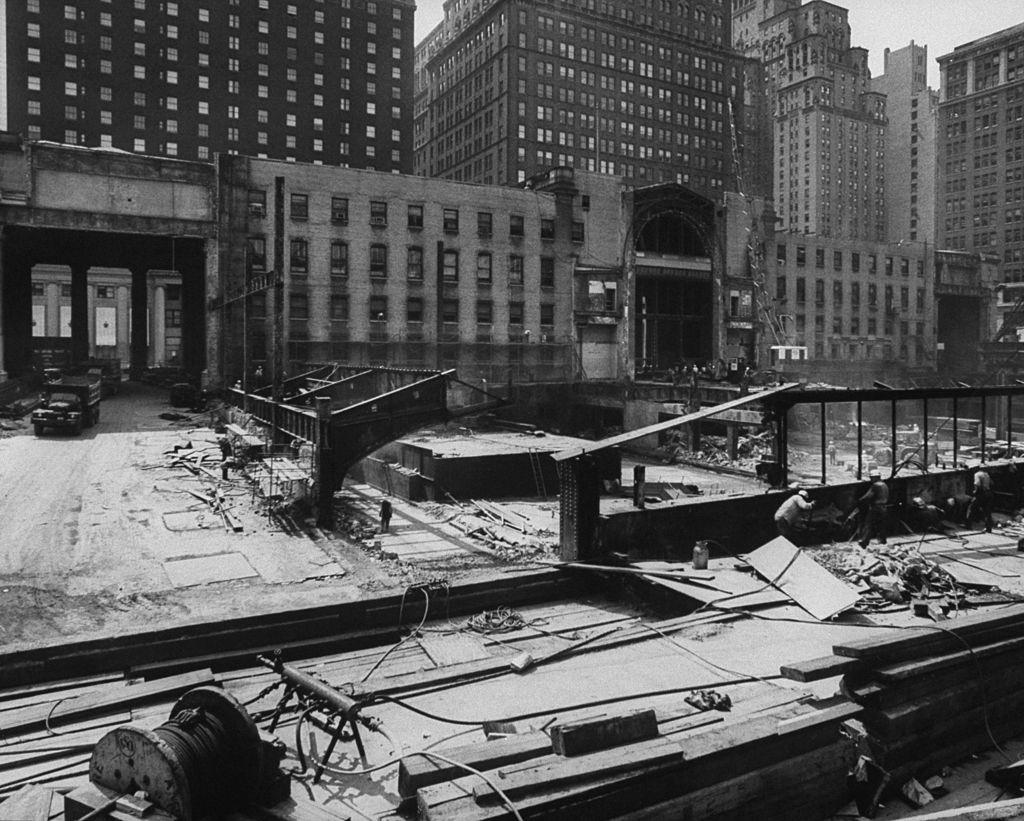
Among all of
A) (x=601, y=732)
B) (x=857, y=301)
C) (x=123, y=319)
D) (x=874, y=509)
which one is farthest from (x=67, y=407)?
(x=857, y=301)

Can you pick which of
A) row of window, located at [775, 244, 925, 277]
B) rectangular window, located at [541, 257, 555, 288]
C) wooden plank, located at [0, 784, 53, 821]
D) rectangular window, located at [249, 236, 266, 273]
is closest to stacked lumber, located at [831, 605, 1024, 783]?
wooden plank, located at [0, 784, 53, 821]

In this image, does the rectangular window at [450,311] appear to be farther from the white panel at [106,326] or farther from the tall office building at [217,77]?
the white panel at [106,326]

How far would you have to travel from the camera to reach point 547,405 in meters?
58.4

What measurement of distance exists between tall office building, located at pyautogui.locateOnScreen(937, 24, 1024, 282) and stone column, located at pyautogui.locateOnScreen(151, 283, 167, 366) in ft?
392

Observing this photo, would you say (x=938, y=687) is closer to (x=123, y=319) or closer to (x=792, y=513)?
(x=792, y=513)

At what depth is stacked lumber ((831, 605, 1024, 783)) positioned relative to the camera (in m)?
8.41

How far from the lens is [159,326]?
105m

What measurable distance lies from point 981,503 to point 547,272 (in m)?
47.2

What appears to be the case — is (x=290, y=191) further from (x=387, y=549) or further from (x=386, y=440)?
(x=387, y=549)

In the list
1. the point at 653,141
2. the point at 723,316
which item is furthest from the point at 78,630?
the point at 653,141

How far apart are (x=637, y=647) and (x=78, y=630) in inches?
385

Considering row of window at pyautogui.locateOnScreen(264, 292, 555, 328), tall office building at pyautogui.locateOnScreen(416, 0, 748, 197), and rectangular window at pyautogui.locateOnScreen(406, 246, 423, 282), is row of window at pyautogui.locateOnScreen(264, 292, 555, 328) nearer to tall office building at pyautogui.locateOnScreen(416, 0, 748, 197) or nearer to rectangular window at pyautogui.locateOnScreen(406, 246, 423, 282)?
rectangular window at pyautogui.locateOnScreen(406, 246, 423, 282)

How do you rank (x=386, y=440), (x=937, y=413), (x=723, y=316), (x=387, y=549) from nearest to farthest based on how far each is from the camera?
(x=387, y=549)
(x=386, y=440)
(x=723, y=316)
(x=937, y=413)

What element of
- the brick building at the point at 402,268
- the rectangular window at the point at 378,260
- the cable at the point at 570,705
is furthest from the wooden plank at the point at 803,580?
the rectangular window at the point at 378,260
